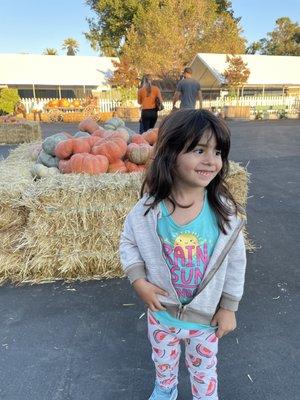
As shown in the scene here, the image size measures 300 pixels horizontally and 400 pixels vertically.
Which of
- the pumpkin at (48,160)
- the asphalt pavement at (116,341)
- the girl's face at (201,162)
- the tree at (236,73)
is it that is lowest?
the asphalt pavement at (116,341)

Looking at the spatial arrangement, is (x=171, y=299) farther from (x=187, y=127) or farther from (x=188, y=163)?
(x=187, y=127)

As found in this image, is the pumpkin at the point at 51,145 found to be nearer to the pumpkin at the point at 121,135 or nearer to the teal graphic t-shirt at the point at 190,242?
the pumpkin at the point at 121,135

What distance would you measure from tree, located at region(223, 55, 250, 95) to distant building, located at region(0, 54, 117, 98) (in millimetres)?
9440

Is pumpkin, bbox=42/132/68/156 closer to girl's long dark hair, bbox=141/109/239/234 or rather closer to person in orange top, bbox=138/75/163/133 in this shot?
girl's long dark hair, bbox=141/109/239/234

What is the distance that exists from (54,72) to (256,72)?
49.2ft

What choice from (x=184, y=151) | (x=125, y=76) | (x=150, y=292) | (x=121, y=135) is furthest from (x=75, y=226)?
(x=125, y=76)

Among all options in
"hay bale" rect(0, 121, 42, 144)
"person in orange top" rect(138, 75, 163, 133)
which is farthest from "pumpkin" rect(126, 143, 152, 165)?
"hay bale" rect(0, 121, 42, 144)

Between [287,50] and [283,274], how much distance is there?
61.3 m

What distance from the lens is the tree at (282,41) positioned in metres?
55.8

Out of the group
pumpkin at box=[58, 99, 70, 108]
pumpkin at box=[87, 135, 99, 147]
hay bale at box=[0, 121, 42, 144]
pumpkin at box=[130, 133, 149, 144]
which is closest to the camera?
pumpkin at box=[87, 135, 99, 147]

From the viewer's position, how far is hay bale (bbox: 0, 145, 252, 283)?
3.11 metres

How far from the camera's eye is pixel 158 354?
1688 mm

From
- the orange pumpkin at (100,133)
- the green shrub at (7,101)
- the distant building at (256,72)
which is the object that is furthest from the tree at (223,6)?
the orange pumpkin at (100,133)

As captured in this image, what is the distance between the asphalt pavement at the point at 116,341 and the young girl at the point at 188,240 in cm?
63
